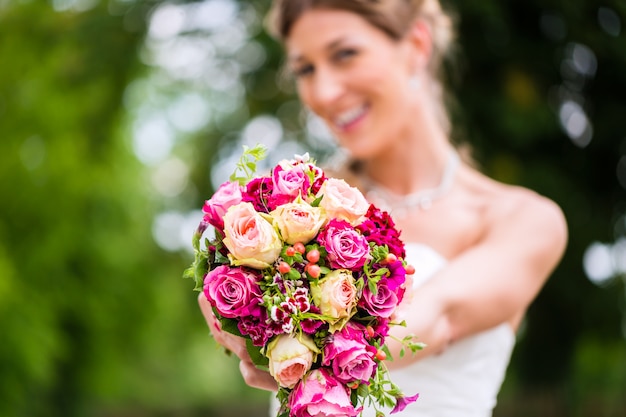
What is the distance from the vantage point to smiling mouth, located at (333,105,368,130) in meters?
3.88

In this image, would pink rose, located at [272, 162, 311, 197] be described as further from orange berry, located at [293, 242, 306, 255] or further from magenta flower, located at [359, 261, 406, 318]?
magenta flower, located at [359, 261, 406, 318]

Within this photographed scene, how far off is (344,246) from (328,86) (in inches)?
63.5

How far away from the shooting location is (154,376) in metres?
22.5

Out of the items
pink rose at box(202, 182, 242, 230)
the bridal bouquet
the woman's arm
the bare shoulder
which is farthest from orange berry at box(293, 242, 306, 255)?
the bare shoulder

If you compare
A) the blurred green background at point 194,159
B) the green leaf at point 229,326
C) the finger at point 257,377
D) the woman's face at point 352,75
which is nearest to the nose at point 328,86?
the woman's face at point 352,75

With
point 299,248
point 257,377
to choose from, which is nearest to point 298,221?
point 299,248

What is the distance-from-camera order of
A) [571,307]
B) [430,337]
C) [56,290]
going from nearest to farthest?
1. [430,337]
2. [571,307]
3. [56,290]

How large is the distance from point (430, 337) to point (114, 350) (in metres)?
12.5

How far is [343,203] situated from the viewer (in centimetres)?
240

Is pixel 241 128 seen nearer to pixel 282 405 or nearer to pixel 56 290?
pixel 56 290

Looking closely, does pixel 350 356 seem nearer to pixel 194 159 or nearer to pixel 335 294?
pixel 335 294

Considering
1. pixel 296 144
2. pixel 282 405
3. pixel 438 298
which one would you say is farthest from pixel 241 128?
pixel 282 405

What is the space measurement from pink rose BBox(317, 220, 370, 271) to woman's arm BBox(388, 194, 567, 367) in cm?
69

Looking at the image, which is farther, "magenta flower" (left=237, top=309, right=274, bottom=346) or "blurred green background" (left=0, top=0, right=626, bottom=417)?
"blurred green background" (left=0, top=0, right=626, bottom=417)
